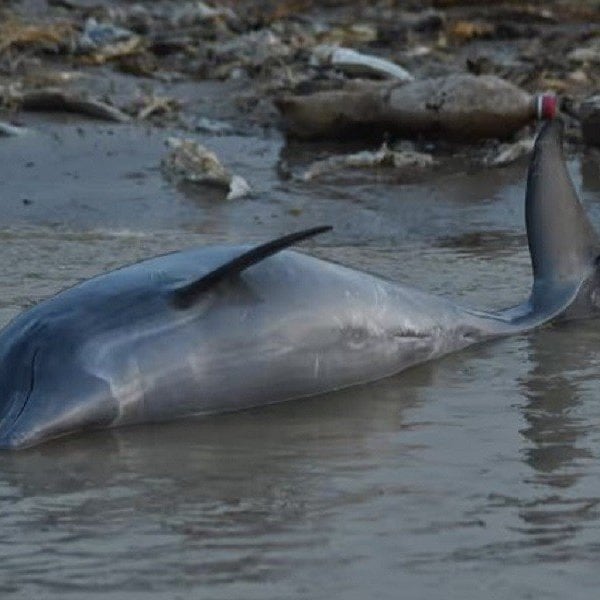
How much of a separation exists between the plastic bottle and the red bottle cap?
1cm

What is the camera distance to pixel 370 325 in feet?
24.6

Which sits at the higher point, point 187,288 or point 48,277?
point 187,288

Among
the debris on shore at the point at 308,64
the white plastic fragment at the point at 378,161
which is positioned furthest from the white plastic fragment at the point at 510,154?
the white plastic fragment at the point at 378,161

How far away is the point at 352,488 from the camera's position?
6164mm

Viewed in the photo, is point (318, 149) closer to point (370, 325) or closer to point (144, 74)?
point (144, 74)

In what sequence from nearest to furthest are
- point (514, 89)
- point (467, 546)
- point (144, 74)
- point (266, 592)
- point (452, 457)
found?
1. point (266, 592)
2. point (467, 546)
3. point (452, 457)
4. point (514, 89)
5. point (144, 74)

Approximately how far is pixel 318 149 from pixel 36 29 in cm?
421

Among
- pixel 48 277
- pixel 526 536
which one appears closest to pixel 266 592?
pixel 526 536

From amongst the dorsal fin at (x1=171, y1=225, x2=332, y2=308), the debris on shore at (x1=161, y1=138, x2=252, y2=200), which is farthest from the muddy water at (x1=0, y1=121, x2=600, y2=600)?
the debris on shore at (x1=161, y1=138, x2=252, y2=200)

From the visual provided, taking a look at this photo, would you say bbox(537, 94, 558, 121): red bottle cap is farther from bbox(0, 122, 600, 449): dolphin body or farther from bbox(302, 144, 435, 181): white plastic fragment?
bbox(0, 122, 600, 449): dolphin body

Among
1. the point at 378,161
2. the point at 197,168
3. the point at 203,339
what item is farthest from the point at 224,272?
the point at 378,161

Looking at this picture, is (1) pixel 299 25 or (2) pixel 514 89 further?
(1) pixel 299 25

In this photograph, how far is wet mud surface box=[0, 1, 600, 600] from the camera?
5.34 m

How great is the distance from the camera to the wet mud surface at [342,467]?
534 cm
